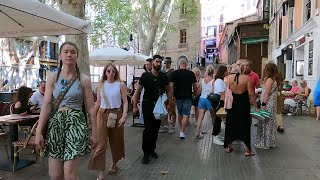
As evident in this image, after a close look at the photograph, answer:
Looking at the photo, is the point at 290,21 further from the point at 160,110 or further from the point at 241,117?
the point at 160,110

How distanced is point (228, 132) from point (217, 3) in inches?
3186

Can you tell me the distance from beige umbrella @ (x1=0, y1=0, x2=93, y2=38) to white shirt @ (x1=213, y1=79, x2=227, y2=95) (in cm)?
363

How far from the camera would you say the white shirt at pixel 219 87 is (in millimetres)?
8249

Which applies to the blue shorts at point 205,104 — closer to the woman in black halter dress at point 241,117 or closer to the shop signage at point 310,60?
the woman in black halter dress at point 241,117

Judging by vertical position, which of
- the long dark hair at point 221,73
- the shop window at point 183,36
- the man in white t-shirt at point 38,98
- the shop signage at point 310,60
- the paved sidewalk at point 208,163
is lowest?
the paved sidewalk at point 208,163

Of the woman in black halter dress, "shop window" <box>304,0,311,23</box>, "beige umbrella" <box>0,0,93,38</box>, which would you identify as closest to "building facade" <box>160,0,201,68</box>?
"shop window" <box>304,0,311,23</box>

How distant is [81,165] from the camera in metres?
6.28

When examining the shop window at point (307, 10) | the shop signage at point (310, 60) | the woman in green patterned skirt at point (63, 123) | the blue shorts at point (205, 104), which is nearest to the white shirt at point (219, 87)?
the blue shorts at point (205, 104)

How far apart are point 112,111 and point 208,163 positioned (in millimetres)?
1934

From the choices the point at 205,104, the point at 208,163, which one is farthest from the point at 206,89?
the point at 208,163

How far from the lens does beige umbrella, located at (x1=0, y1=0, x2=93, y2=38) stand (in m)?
4.78

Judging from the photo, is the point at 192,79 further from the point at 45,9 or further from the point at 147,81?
the point at 45,9

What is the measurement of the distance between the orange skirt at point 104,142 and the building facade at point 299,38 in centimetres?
1057

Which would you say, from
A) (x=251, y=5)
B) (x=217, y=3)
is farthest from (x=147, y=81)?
(x=217, y=3)
